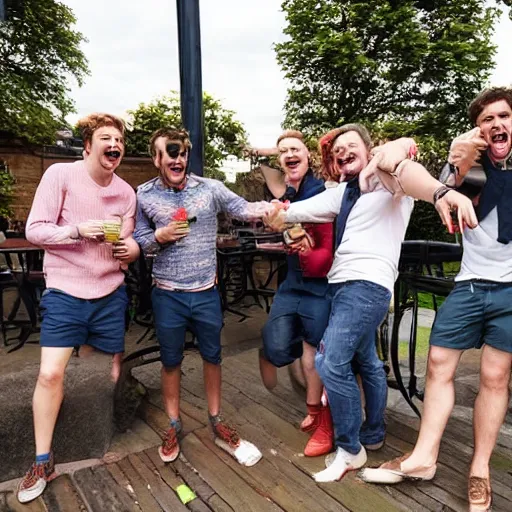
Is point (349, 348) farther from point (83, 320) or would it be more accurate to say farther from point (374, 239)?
point (83, 320)

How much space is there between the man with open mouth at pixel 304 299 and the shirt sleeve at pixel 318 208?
68 mm

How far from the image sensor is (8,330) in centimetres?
536

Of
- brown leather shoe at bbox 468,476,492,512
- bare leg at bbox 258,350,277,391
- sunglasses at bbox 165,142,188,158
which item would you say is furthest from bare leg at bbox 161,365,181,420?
brown leather shoe at bbox 468,476,492,512

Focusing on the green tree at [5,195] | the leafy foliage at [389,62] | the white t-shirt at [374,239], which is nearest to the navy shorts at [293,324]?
the white t-shirt at [374,239]

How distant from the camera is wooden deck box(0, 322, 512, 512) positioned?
6.61ft

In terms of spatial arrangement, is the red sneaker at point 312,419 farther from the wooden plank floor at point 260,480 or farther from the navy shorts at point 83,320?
the navy shorts at point 83,320

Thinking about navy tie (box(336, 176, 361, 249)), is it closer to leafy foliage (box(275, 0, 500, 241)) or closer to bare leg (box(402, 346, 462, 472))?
bare leg (box(402, 346, 462, 472))

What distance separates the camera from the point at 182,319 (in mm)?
2332

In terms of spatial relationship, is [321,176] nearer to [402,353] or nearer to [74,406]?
[74,406]

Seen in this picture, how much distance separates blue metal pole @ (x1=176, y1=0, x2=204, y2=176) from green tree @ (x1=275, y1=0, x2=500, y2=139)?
1291 centimetres

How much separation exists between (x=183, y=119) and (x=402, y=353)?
9.90 ft

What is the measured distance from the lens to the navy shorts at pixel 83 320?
2148mm

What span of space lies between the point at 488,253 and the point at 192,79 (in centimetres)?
280

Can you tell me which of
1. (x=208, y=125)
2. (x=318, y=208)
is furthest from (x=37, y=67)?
(x=318, y=208)
